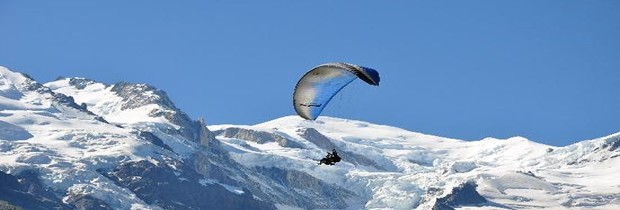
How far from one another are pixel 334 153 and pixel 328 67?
7.53 metres

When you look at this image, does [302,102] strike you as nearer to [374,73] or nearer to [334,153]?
[334,153]

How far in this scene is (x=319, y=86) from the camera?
84812mm

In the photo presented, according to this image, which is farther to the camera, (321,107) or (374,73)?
(321,107)

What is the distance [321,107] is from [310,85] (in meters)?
1.70

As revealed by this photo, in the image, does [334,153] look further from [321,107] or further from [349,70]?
[349,70]

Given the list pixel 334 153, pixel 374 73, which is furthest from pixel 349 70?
pixel 334 153

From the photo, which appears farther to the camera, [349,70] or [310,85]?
[310,85]

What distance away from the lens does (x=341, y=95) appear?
85.1 meters

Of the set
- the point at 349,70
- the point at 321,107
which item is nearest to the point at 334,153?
the point at 321,107

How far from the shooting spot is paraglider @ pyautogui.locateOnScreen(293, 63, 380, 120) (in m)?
81.4

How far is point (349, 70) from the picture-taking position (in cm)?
7950

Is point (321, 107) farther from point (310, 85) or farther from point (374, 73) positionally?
point (374, 73)

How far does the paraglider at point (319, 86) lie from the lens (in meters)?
81.4

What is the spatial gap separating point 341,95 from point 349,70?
5.83 m
